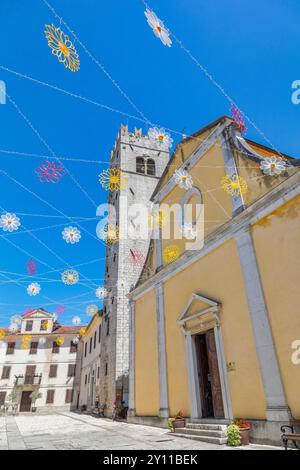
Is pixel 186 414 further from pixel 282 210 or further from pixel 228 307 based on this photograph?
pixel 282 210

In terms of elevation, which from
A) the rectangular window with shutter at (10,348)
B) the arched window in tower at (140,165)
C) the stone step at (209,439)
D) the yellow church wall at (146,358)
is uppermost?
the arched window in tower at (140,165)

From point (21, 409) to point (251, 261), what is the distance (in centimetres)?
3182

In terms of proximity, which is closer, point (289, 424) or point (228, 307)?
point (289, 424)

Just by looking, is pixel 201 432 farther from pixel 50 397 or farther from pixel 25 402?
pixel 25 402

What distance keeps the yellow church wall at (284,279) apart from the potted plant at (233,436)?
1225mm

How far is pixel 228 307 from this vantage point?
315 inches

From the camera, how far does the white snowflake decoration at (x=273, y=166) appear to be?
23.3 feet

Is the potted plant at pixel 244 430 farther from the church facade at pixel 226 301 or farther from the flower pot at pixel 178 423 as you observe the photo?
the flower pot at pixel 178 423

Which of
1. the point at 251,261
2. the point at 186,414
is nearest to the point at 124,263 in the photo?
the point at 186,414

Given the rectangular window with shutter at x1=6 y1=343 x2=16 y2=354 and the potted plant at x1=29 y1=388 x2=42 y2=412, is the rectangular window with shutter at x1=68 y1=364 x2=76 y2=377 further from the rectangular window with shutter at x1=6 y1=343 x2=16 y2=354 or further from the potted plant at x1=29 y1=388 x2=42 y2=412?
the rectangular window with shutter at x1=6 y1=343 x2=16 y2=354

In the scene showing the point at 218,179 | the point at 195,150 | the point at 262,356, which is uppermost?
the point at 195,150

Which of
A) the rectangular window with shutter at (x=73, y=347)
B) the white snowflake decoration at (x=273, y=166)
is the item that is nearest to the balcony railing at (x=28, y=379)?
the rectangular window with shutter at (x=73, y=347)

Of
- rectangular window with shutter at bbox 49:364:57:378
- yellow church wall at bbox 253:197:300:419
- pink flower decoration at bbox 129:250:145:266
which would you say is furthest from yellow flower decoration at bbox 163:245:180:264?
rectangular window with shutter at bbox 49:364:57:378

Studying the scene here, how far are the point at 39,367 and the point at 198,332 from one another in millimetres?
28438
